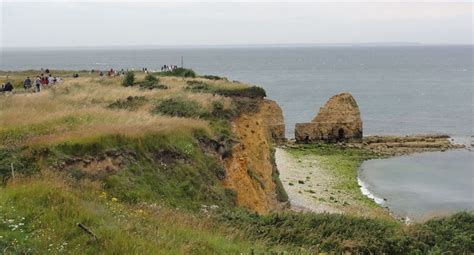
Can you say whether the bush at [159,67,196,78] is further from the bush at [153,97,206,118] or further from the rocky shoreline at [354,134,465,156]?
the rocky shoreline at [354,134,465,156]

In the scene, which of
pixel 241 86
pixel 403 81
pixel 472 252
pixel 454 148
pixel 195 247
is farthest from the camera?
pixel 403 81

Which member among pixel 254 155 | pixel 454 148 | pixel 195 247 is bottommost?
pixel 454 148

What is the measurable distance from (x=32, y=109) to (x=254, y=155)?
43.5 feet

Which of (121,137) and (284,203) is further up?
(121,137)

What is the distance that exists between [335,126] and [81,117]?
170 feet

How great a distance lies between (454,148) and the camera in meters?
67.9

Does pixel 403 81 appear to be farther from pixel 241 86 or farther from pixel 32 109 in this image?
pixel 32 109

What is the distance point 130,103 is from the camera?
1150 inches

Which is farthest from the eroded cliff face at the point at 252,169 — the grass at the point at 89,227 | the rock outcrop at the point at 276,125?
the rock outcrop at the point at 276,125

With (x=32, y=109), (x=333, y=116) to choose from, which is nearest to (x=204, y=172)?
(x=32, y=109)

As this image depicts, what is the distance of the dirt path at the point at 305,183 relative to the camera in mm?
39344

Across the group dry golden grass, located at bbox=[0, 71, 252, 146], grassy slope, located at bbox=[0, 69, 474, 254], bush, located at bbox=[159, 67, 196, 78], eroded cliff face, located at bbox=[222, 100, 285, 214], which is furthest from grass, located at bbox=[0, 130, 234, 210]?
bush, located at bbox=[159, 67, 196, 78]

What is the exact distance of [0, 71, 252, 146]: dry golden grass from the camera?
1966cm

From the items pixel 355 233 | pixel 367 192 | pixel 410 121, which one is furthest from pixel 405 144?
pixel 355 233
